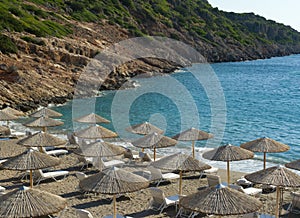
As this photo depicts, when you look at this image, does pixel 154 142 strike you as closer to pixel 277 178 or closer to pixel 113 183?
pixel 113 183

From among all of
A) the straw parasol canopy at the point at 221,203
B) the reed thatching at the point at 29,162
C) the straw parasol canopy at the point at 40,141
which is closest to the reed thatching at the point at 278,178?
the straw parasol canopy at the point at 221,203

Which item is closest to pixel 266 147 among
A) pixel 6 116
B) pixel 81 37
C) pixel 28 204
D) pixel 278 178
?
pixel 278 178

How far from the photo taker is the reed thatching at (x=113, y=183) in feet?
33.7

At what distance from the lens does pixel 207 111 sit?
136 feet

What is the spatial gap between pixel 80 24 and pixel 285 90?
1320 inches

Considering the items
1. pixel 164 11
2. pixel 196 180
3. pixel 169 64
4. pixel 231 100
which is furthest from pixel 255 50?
pixel 196 180

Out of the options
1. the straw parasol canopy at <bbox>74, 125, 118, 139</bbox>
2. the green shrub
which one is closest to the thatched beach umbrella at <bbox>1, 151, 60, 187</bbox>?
the straw parasol canopy at <bbox>74, 125, 118, 139</bbox>

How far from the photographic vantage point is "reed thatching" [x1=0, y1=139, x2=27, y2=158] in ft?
62.0

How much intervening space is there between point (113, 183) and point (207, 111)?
31697mm

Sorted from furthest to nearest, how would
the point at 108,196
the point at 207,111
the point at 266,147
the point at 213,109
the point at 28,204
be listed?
the point at 213,109 → the point at 207,111 → the point at 266,147 → the point at 108,196 → the point at 28,204

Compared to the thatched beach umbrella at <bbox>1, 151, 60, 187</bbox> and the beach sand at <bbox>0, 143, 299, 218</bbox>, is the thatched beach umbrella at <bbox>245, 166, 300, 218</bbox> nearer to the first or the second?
the beach sand at <bbox>0, 143, 299, 218</bbox>

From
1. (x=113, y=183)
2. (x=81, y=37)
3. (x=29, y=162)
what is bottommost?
(x=113, y=183)

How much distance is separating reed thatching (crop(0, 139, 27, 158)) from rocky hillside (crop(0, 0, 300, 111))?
13539 mm

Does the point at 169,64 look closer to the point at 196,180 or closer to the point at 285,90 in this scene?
the point at 285,90
